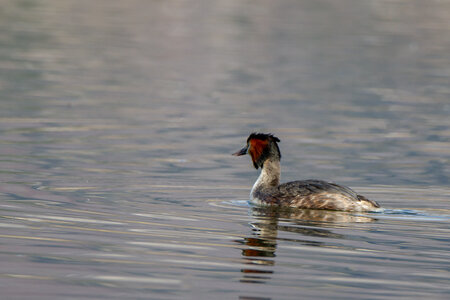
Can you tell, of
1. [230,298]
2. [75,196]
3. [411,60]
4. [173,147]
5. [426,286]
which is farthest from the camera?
[411,60]

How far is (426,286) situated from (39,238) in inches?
159

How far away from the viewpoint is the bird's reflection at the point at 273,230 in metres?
9.73

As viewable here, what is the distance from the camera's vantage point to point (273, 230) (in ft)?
39.1

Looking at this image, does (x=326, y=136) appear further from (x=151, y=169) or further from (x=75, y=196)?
(x=75, y=196)

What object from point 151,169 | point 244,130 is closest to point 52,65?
point 244,130

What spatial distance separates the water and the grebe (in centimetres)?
25

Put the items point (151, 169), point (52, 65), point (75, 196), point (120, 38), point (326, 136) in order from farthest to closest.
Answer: point (120, 38) → point (52, 65) → point (326, 136) → point (151, 169) → point (75, 196)

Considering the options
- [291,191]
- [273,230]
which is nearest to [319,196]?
[291,191]

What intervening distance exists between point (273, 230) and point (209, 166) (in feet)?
16.8

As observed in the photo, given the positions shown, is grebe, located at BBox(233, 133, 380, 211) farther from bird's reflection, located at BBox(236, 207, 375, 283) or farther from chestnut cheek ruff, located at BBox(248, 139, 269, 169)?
bird's reflection, located at BBox(236, 207, 375, 283)

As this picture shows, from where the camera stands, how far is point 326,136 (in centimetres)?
2067

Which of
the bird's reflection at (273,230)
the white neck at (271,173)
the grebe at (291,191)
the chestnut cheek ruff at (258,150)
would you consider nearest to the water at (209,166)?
the bird's reflection at (273,230)

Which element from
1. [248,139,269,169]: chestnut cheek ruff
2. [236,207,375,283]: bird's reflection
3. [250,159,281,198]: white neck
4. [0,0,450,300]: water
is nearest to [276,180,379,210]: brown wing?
[236,207,375,283]: bird's reflection

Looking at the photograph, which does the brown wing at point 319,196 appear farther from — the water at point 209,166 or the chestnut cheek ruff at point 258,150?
the chestnut cheek ruff at point 258,150
